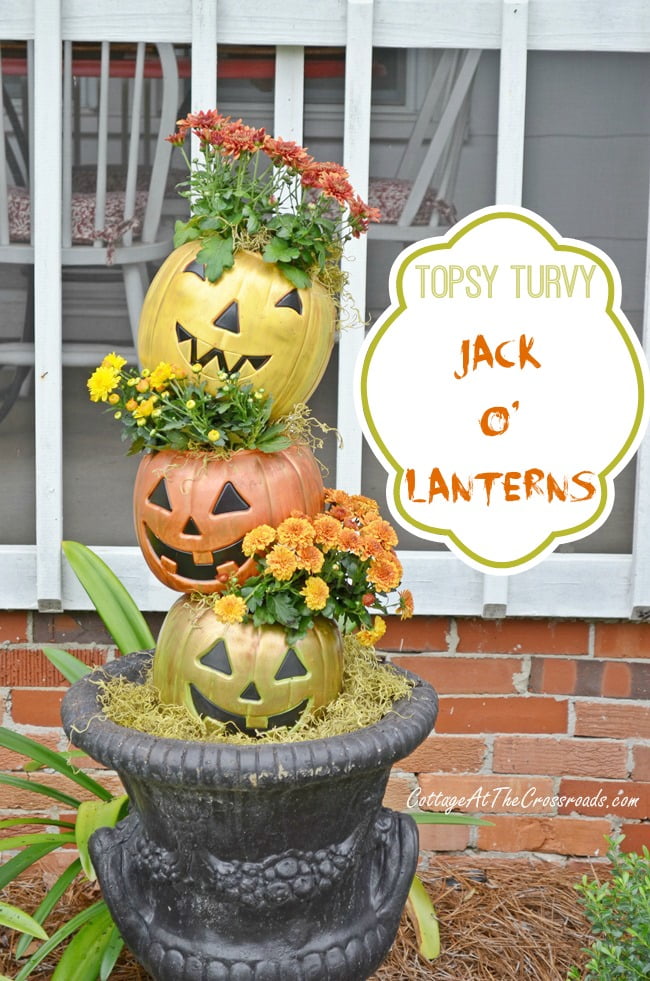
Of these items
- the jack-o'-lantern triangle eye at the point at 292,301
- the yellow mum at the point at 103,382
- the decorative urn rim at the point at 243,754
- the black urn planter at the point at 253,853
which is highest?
the jack-o'-lantern triangle eye at the point at 292,301

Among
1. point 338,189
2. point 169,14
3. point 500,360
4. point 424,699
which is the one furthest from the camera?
point 500,360

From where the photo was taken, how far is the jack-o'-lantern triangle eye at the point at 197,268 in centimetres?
173

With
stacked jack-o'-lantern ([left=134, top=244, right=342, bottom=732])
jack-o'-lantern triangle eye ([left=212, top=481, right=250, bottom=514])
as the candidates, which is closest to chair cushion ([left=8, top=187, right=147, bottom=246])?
stacked jack-o'-lantern ([left=134, top=244, right=342, bottom=732])

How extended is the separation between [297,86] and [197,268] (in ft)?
3.22

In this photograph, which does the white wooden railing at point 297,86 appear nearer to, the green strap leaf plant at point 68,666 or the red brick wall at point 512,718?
the red brick wall at point 512,718

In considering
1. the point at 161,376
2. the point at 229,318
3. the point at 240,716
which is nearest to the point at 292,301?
the point at 229,318

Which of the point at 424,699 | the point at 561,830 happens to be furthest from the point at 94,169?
the point at 561,830

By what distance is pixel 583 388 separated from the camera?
Answer: 2.67m

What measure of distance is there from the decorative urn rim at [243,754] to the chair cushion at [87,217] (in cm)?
125

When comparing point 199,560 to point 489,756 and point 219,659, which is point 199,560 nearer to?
point 219,659

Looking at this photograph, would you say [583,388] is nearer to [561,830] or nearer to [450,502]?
[450,502]

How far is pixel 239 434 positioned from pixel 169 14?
123 centimetres

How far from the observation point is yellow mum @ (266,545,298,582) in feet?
5.55
